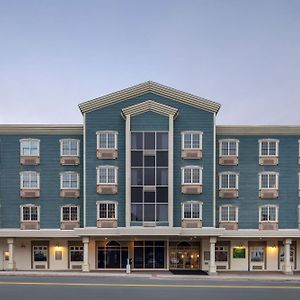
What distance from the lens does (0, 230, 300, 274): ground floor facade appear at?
3184 cm

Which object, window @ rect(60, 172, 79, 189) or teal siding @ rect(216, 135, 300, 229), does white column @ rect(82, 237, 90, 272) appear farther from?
teal siding @ rect(216, 135, 300, 229)

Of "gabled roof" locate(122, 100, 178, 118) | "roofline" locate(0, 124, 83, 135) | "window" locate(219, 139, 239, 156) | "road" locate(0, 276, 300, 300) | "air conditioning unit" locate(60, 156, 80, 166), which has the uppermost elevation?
"gabled roof" locate(122, 100, 178, 118)

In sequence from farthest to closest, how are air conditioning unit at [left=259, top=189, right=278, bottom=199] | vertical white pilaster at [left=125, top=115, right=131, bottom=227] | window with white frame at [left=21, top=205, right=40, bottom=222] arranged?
air conditioning unit at [left=259, top=189, right=278, bottom=199]
window with white frame at [left=21, top=205, right=40, bottom=222]
vertical white pilaster at [left=125, top=115, right=131, bottom=227]

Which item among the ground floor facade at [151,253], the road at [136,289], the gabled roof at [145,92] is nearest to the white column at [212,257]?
the ground floor facade at [151,253]

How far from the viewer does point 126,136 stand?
30.6 meters

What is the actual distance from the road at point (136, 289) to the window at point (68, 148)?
1154 cm

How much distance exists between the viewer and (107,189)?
102ft

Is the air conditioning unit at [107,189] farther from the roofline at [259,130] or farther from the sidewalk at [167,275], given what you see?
the roofline at [259,130]

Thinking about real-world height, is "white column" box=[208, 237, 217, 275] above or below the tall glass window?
below

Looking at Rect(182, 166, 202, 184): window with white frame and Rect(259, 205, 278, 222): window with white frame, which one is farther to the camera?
Rect(259, 205, 278, 222): window with white frame

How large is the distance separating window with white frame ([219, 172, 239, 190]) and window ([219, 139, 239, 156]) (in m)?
1.99

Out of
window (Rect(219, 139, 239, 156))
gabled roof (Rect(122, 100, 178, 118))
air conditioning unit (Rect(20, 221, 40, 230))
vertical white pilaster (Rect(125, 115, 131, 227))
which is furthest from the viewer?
window (Rect(219, 139, 239, 156))

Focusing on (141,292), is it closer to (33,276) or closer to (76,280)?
(76,280)

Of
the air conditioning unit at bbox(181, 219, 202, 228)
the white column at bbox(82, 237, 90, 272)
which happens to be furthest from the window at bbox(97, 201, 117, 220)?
the air conditioning unit at bbox(181, 219, 202, 228)
